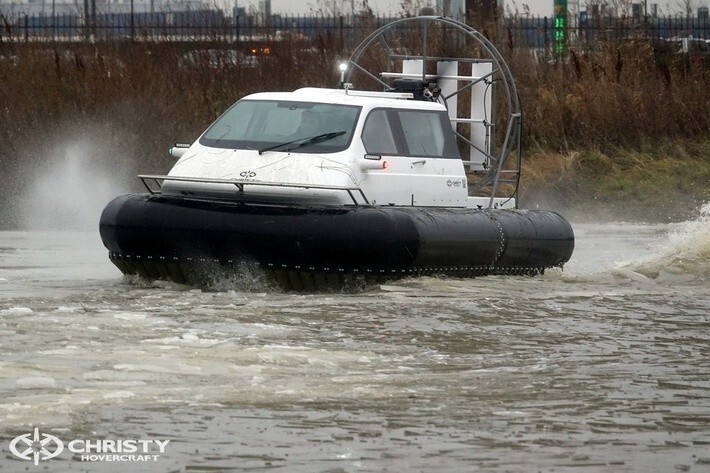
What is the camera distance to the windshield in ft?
44.3

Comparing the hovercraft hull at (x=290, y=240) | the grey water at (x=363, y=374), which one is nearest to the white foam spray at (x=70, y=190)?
the grey water at (x=363, y=374)

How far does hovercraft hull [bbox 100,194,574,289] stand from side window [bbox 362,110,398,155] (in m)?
0.60

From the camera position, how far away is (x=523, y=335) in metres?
10.8

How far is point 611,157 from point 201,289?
1202 centimetres

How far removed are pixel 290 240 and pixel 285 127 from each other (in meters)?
1.48

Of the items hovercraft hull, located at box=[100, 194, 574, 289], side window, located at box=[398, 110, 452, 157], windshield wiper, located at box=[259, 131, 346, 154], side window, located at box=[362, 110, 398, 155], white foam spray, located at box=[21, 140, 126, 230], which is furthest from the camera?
white foam spray, located at box=[21, 140, 126, 230]

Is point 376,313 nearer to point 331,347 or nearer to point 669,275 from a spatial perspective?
point 331,347

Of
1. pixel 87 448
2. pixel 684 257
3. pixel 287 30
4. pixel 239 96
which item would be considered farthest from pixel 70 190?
pixel 87 448

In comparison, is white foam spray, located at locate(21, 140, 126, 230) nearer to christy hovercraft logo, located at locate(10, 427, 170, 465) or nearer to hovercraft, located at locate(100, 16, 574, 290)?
hovercraft, located at locate(100, 16, 574, 290)

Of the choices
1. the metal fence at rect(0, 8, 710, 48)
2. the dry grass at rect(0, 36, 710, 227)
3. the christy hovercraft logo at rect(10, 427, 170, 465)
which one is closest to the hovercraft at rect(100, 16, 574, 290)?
the christy hovercraft logo at rect(10, 427, 170, 465)

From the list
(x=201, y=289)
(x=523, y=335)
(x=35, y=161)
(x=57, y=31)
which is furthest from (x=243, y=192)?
A: (x=57, y=31)

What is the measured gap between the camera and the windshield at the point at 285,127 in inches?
531

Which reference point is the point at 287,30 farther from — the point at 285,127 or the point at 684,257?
the point at 285,127

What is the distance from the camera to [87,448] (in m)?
7.22
